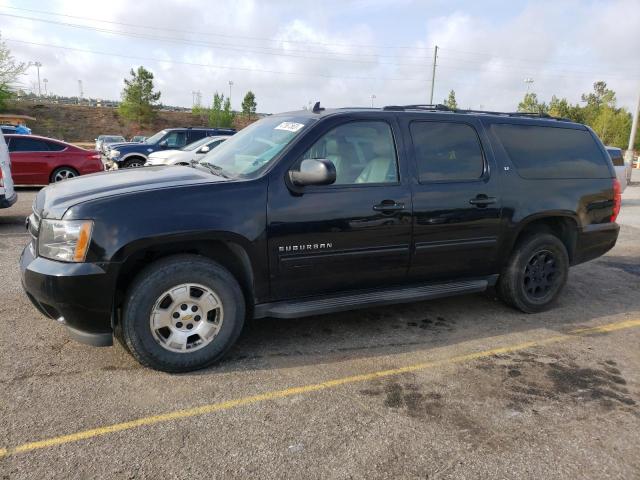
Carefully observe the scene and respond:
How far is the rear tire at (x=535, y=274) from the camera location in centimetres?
476

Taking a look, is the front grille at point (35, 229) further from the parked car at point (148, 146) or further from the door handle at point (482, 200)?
the parked car at point (148, 146)

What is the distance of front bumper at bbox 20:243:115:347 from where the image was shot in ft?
10.2

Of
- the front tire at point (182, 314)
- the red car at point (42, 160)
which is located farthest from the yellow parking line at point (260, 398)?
the red car at point (42, 160)

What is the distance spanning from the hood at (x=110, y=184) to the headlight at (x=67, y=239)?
0.08 m

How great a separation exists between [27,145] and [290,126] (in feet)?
35.2

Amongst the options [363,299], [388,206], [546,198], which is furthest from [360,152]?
[546,198]

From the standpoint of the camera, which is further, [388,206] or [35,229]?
[388,206]

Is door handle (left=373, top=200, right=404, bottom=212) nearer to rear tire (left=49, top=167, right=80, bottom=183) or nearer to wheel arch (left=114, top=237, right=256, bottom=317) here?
wheel arch (left=114, top=237, right=256, bottom=317)

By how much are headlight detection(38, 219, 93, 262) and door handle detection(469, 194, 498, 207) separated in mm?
2987

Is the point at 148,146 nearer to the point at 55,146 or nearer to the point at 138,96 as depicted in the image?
the point at 55,146

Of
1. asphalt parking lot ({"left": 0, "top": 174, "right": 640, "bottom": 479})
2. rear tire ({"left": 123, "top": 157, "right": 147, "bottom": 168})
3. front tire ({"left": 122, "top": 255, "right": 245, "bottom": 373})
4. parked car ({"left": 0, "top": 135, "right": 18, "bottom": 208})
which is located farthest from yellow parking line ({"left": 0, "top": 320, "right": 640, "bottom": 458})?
rear tire ({"left": 123, "top": 157, "right": 147, "bottom": 168})

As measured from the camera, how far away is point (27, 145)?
1226 centimetres

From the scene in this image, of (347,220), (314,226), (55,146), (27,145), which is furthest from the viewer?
(55,146)

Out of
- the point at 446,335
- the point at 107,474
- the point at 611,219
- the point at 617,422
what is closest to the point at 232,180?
the point at 107,474
